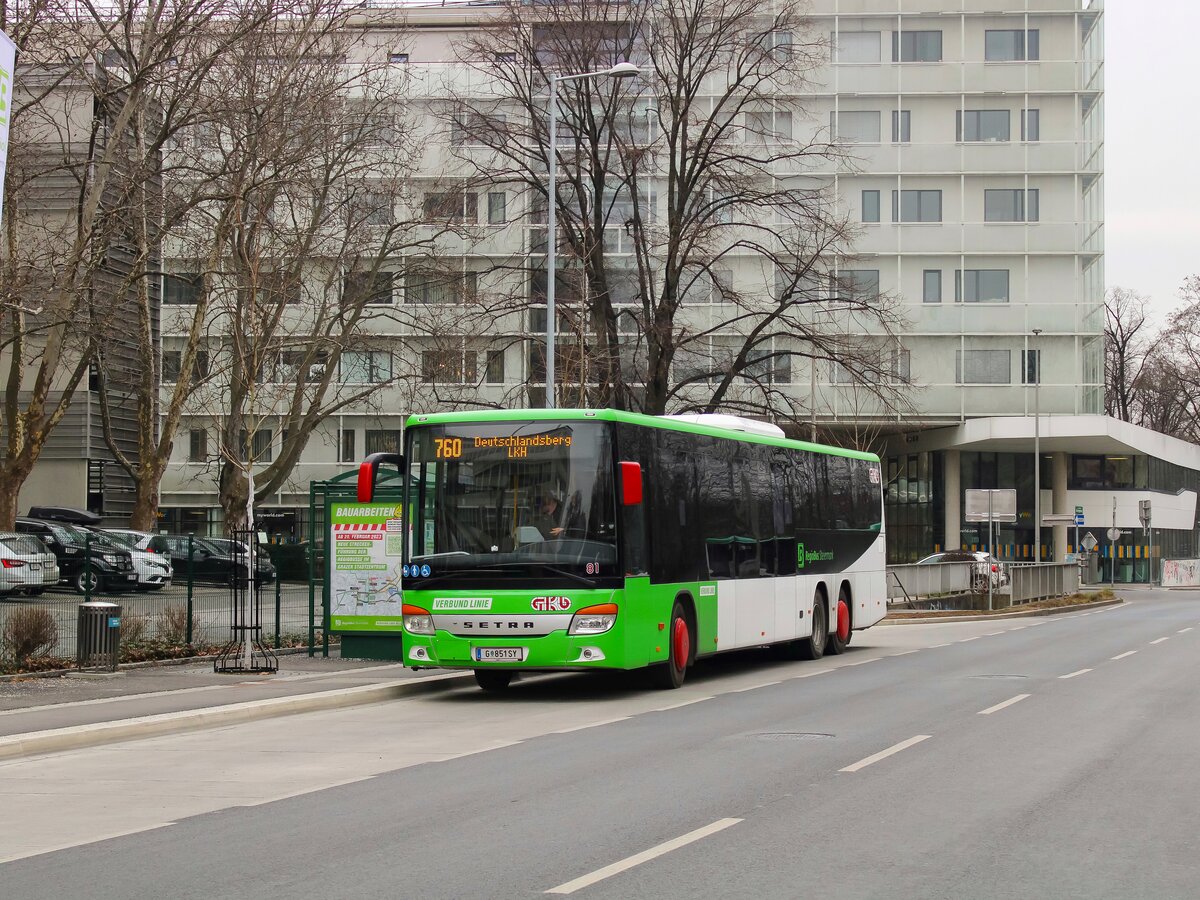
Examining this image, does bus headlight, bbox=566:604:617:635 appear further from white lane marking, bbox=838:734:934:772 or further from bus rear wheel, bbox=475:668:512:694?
white lane marking, bbox=838:734:934:772

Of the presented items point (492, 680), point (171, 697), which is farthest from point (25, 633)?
point (492, 680)

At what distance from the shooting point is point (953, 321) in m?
65.2

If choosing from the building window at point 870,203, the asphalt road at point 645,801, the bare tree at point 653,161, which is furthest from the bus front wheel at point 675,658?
the building window at point 870,203

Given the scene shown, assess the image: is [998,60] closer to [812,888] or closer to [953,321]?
[953,321]

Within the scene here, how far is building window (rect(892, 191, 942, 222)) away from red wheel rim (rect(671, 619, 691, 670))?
1963 inches

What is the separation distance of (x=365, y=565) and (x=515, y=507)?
16.0 ft

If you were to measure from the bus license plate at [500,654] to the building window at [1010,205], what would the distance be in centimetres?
5343

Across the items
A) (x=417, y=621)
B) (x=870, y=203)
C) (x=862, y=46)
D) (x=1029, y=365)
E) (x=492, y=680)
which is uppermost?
(x=862, y=46)

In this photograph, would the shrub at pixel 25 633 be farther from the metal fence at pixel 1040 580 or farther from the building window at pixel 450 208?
the metal fence at pixel 1040 580

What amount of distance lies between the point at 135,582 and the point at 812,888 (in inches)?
750

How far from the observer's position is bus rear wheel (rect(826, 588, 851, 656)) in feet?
82.1

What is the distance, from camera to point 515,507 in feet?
56.2

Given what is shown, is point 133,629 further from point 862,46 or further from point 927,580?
point 862,46

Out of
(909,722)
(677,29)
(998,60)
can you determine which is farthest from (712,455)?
(998,60)
